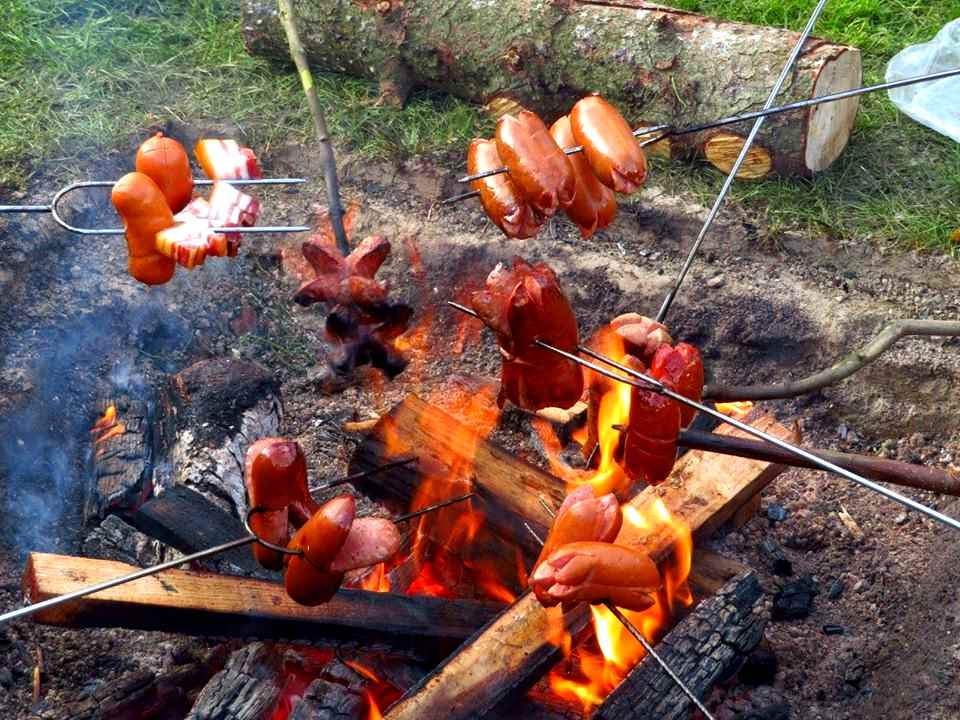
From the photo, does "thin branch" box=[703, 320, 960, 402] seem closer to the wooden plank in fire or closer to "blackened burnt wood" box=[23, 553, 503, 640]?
the wooden plank in fire

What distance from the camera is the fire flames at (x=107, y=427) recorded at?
4262 millimetres

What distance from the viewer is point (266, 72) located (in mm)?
6168

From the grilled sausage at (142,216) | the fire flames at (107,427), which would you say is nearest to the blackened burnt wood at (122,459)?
the fire flames at (107,427)

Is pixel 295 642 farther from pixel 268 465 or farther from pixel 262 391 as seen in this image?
pixel 262 391

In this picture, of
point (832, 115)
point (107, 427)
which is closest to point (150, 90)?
point (107, 427)

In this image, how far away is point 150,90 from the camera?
19.4 feet

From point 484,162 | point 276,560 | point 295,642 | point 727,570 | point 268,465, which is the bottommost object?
point 727,570

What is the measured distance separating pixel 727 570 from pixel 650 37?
116 inches

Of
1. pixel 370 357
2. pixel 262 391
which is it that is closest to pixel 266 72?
pixel 262 391

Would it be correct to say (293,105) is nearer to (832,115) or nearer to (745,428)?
(832,115)

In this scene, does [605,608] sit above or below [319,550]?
below

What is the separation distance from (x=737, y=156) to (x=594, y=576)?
3332mm

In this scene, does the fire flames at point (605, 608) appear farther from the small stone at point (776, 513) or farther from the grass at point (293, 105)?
the grass at point (293, 105)

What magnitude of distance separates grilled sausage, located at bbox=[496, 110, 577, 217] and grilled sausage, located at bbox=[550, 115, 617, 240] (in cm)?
16
